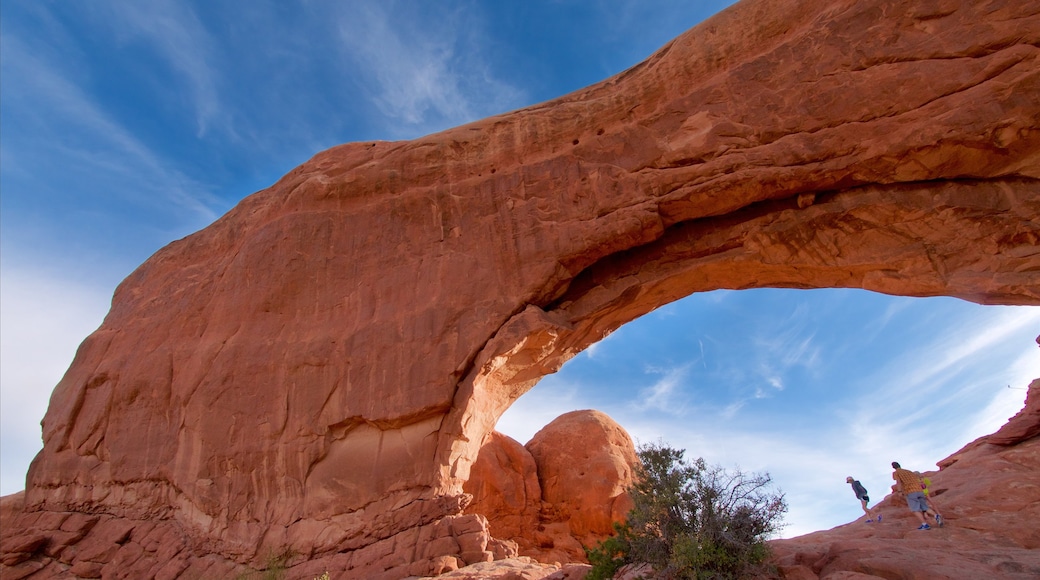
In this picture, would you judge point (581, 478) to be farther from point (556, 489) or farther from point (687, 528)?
point (687, 528)

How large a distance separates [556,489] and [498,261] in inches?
449

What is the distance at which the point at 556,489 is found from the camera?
71.6 ft

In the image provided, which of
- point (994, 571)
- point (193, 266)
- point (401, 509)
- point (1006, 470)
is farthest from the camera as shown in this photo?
point (193, 266)

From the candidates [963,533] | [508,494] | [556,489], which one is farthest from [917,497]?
[508,494]

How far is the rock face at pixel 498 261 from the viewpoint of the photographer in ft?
35.1

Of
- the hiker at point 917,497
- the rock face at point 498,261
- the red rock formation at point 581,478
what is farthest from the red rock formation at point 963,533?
the red rock formation at point 581,478

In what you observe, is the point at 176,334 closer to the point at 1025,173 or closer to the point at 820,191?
the point at 820,191

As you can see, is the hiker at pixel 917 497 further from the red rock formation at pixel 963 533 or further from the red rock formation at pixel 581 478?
the red rock formation at pixel 581 478

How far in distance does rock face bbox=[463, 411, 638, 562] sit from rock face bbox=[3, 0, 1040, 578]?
8057mm

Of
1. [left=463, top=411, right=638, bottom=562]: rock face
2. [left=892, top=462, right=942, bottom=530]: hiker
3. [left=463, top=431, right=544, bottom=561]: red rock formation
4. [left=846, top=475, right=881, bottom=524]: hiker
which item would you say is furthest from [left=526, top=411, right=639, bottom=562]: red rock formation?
[left=892, top=462, right=942, bottom=530]: hiker

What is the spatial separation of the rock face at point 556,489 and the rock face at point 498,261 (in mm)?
8057

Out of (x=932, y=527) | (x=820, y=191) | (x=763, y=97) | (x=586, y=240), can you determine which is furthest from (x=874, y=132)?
(x=932, y=527)

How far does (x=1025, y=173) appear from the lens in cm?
1027

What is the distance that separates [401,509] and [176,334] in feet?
28.4
